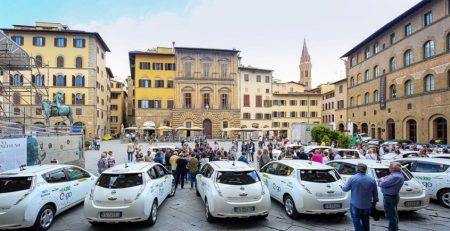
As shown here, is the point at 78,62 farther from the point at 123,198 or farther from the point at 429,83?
the point at 429,83

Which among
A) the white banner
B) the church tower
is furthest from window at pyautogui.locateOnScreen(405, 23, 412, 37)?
the church tower

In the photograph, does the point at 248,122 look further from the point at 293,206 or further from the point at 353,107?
the point at 293,206

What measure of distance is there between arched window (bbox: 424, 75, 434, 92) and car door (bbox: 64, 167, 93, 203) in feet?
101

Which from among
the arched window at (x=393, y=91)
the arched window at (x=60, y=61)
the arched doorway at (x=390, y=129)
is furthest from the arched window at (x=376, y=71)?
the arched window at (x=60, y=61)

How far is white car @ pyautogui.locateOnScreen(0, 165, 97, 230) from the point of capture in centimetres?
627

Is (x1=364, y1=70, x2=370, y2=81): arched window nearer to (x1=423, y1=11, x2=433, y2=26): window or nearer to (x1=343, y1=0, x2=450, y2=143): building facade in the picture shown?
(x1=343, y1=0, x2=450, y2=143): building facade

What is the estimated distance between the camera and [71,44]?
143 ft

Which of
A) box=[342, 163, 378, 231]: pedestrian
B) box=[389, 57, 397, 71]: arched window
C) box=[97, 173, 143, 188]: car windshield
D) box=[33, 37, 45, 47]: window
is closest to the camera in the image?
box=[342, 163, 378, 231]: pedestrian

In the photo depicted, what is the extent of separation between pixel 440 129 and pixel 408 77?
6763 millimetres

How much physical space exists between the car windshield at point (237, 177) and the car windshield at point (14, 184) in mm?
4654

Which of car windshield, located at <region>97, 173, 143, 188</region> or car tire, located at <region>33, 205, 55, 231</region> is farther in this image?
car windshield, located at <region>97, 173, 143, 188</region>

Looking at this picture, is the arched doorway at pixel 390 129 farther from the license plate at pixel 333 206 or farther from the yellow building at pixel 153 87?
the yellow building at pixel 153 87

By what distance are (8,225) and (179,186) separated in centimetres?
684

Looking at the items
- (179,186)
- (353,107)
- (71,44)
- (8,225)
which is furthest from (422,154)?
(71,44)
